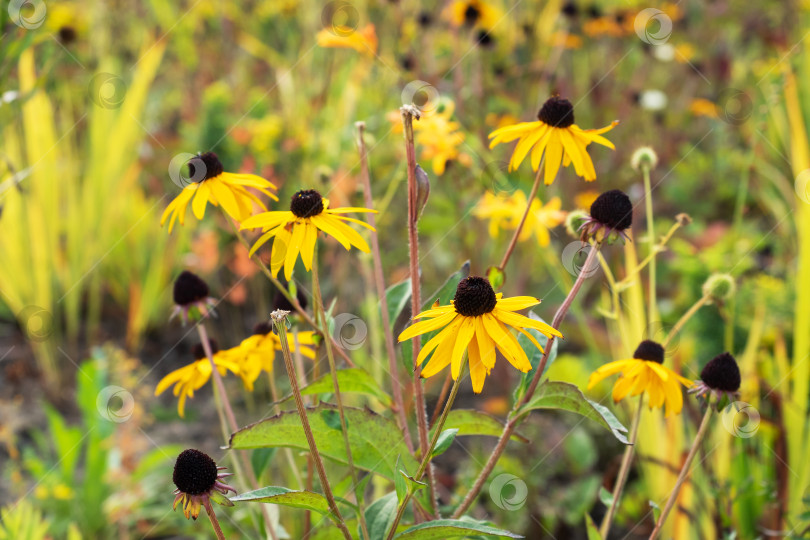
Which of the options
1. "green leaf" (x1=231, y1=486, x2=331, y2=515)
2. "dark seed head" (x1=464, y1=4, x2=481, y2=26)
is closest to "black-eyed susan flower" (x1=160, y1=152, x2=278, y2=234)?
"green leaf" (x1=231, y1=486, x2=331, y2=515)

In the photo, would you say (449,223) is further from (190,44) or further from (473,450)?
(190,44)

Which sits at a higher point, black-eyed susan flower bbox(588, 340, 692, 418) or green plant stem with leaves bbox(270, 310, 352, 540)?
black-eyed susan flower bbox(588, 340, 692, 418)

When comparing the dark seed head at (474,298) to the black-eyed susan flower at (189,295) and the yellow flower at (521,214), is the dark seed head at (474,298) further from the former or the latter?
the yellow flower at (521,214)

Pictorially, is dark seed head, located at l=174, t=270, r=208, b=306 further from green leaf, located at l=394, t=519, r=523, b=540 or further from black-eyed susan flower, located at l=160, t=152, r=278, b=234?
green leaf, located at l=394, t=519, r=523, b=540

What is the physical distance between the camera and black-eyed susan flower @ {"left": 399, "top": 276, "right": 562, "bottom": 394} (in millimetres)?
525

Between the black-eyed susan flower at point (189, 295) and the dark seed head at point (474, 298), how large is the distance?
341 millimetres

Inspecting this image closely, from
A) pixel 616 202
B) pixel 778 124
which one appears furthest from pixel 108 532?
pixel 778 124

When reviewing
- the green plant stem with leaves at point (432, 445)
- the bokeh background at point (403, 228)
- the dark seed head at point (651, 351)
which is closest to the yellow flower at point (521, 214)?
the bokeh background at point (403, 228)

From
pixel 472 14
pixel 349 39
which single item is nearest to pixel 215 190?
pixel 349 39

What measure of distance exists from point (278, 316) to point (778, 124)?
209cm

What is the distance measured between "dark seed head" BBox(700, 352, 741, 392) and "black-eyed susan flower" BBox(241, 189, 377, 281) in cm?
37

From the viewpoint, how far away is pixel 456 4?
173 centimetres

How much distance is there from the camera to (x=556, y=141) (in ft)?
2.22

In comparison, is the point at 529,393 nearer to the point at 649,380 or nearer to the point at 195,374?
the point at 649,380
